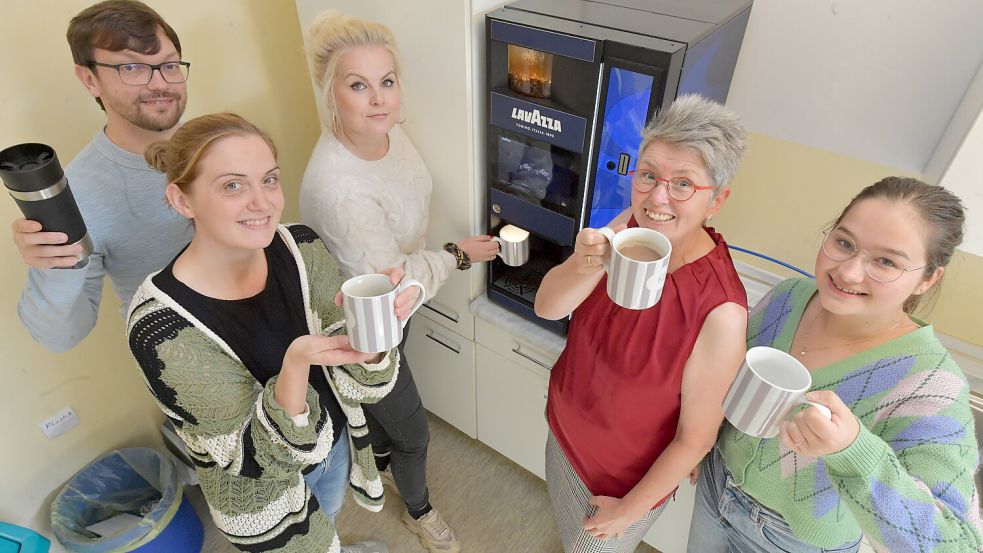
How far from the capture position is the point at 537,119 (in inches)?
53.0

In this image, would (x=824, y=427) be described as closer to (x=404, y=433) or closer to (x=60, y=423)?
(x=404, y=433)

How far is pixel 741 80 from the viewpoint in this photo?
5.36ft

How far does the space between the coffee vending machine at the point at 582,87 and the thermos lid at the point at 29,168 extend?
0.89 metres

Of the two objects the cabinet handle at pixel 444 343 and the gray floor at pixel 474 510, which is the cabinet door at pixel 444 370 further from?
the gray floor at pixel 474 510

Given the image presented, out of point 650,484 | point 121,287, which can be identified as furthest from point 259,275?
point 650,484

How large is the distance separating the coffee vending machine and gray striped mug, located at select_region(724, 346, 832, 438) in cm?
56

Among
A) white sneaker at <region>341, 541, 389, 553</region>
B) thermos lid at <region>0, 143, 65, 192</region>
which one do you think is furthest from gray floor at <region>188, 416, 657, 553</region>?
thermos lid at <region>0, 143, 65, 192</region>

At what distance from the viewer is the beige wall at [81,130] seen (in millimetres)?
1428

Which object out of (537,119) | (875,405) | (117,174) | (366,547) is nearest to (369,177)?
(537,119)

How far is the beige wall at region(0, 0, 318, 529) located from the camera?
143 cm

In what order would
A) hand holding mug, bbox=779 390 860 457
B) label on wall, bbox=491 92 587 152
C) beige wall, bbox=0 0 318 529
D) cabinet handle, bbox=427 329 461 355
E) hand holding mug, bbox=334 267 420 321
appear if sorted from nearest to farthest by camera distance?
hand holding mug, bbox=779 390 860 457 → hand holding mug, bbox=334 267 420 321 → label on wall, bbox=491 92 587 152 → beige wall, bbox=0 0 318 529 → cabinet handle, bbox=427 329 461 355

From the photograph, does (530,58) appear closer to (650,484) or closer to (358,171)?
(358,171)

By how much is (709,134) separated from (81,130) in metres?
1.58

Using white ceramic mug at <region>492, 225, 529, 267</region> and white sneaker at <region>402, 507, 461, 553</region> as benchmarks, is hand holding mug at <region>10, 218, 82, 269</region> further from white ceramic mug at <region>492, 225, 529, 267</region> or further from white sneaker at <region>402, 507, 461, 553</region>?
white sneaker at <region>402, 507, 461, 553</region>
